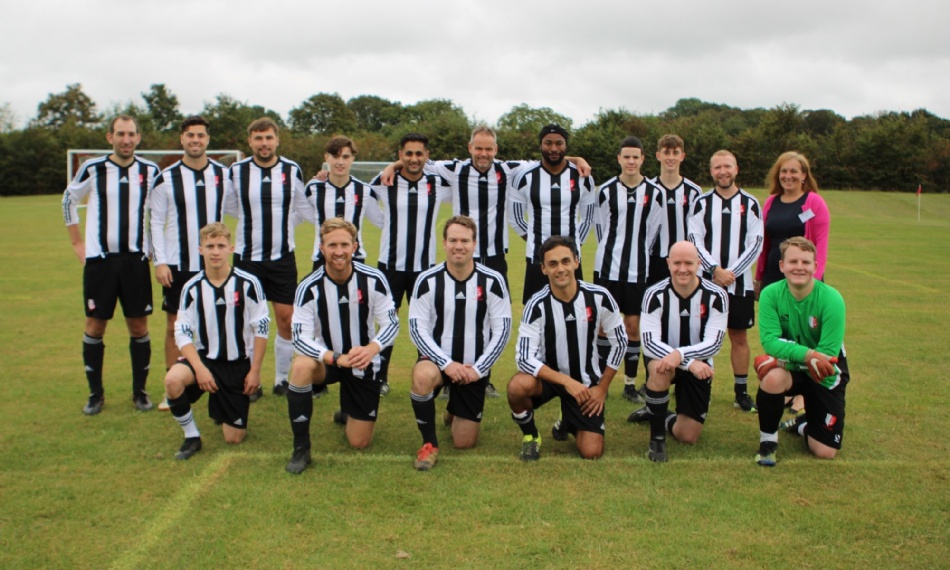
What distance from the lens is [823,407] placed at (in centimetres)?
446

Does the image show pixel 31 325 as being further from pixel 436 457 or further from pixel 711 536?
pixel 711 536

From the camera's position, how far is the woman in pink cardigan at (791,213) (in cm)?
523

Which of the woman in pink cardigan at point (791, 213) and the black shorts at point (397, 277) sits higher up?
the woman in pink cardigan at point (791, 213)

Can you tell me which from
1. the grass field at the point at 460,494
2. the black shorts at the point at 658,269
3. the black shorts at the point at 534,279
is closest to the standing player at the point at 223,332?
the grass field at the point at 460,494

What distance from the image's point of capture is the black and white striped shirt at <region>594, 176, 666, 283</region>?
583 centimetres

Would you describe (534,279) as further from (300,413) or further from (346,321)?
(300,413)

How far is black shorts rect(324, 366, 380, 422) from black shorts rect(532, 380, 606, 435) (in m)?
1.03

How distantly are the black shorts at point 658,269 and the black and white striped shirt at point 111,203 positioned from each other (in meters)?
3.97

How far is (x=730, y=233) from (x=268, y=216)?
358 cm

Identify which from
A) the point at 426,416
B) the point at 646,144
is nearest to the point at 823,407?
the point at 426,416

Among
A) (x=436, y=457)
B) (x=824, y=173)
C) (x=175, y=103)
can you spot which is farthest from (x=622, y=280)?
(x=175, y=103)

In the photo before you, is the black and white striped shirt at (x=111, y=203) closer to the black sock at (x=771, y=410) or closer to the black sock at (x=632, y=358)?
the black sock at (x=632, y=358)

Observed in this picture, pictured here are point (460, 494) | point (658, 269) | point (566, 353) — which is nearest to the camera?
point (460, 494)

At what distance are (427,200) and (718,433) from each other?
282 cm
